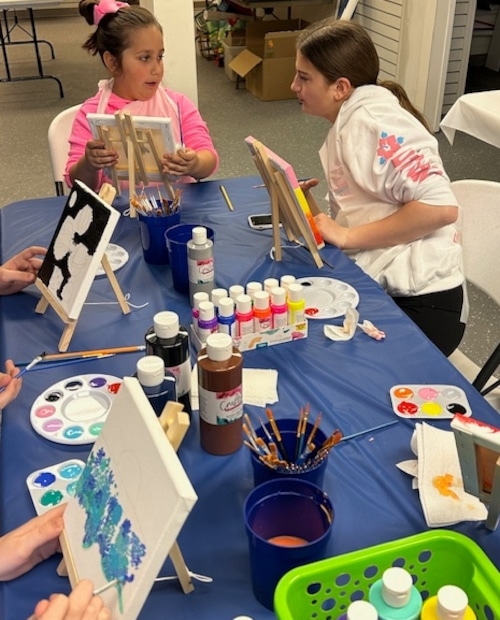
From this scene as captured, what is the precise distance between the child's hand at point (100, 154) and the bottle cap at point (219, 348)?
3.54ft

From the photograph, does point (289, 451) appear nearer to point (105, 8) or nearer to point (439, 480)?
point (439, 480)

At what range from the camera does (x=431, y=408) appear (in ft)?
3.81

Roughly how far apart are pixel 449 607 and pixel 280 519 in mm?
263

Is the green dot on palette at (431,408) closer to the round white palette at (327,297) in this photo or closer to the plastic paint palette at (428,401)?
the plastic paint palette at (428,401)

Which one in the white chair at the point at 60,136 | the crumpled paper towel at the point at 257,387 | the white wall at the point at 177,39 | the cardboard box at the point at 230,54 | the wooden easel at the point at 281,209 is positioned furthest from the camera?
the cardboard box at the point at 230,54

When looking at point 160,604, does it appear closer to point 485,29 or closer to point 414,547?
point 414,547

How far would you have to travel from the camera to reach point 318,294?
1.51 metres

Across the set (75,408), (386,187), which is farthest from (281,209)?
(75,408)

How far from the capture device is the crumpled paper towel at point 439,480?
37.4 inches

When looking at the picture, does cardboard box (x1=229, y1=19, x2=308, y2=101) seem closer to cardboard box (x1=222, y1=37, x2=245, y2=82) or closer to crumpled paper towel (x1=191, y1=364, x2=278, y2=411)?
cardboard box (x1=222, y1=37, x2=245, y2=82)

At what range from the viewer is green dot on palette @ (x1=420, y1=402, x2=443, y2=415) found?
3.78 ft

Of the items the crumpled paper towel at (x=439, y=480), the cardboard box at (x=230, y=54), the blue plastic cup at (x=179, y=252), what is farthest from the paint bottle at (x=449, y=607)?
the cardboard box at (x=230, y=54)

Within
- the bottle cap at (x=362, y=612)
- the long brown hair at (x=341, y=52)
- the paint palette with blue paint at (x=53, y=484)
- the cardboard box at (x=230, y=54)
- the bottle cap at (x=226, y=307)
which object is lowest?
the cardboard box at (x=230, y=54)

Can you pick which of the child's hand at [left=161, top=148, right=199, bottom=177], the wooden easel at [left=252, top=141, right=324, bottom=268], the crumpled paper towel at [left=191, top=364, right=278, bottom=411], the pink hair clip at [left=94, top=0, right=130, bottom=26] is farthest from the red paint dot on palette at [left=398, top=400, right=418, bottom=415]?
the pink hair clip at [left=94, top=0, right=130, bottom=26]
